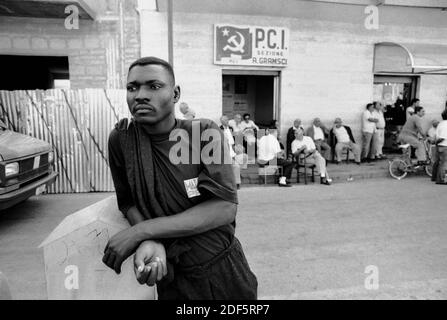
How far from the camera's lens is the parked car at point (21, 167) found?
191 inches

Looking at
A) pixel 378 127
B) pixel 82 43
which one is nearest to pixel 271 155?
pixel 378 127

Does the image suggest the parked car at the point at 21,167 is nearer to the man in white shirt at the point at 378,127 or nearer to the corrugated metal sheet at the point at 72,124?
the corrugated metal sheet at the point at 72,124

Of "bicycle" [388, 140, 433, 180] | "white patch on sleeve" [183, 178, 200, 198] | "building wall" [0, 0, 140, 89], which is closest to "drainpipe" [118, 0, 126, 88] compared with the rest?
"building wall" [0, 0, 140, 89]

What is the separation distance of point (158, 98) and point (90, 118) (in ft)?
21.9

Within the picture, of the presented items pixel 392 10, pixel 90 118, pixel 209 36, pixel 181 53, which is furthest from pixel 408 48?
pixel 90 118

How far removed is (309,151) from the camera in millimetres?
8898

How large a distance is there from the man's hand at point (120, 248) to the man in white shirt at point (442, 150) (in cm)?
889

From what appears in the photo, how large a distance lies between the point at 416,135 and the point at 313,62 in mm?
3547

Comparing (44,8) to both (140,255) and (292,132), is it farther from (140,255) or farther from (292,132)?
(140,255)

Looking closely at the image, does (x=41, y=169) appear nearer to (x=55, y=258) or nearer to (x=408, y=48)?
(x=55, y=258)

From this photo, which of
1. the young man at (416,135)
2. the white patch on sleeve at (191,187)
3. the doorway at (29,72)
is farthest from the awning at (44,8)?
Result: the young man at (416,135)

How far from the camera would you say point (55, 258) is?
1.26 metres

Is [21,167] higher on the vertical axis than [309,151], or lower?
higher

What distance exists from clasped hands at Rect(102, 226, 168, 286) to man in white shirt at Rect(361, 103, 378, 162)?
10.7 m
